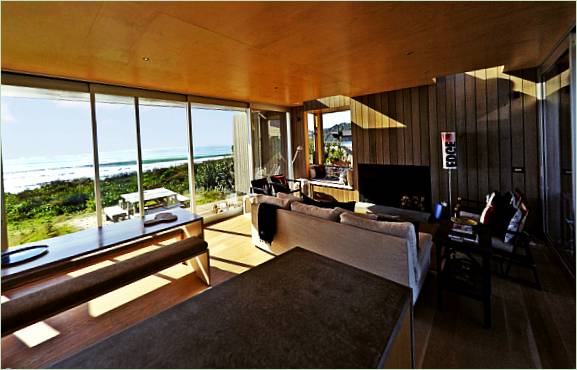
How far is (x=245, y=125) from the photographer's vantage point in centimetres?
639

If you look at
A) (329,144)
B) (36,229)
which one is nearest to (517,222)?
(329,144)

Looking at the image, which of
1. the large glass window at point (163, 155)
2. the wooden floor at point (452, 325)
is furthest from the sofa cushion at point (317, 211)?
the large glass window at point (163, 155)

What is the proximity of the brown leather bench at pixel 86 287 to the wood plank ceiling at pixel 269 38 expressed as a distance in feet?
6.67

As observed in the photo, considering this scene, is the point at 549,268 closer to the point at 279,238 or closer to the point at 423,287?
the point at 423,287

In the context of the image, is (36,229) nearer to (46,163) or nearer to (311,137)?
(46,163)

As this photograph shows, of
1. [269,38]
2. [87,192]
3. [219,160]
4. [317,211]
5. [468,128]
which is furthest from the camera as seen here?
[219,160]

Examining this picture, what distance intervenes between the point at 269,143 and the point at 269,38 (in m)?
4.44

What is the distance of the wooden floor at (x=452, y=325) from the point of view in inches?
74.9

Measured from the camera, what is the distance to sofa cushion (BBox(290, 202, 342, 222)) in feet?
9.70

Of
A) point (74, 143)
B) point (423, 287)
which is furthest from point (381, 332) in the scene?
point (74, 143)

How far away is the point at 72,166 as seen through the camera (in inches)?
154

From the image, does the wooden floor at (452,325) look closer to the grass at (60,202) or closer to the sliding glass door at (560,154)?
the sliding glass door at (560,154)

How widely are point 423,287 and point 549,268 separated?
1.60m

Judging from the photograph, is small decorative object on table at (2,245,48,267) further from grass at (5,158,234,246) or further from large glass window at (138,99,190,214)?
large glass window at (138,99,190,214)
